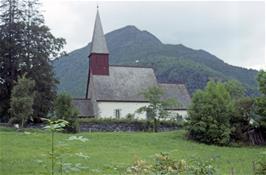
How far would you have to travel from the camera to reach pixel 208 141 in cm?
3734

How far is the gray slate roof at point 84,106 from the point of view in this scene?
197 feet

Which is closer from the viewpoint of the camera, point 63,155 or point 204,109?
point 63,155

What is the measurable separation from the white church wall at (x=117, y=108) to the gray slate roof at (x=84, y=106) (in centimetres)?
155

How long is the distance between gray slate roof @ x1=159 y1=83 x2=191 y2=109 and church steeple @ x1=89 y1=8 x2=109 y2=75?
758 centimetres

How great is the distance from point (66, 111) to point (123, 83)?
967 inches

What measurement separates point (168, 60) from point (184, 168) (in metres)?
98.1

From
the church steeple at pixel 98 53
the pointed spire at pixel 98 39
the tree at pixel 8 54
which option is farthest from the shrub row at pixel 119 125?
the pointed spire at pixel 98 39

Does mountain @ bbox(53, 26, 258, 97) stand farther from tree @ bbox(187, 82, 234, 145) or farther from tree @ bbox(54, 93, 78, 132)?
tree @ bbox(187, 82, 234, 145)

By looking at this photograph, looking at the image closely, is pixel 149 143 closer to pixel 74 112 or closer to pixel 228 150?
pixel 228 150

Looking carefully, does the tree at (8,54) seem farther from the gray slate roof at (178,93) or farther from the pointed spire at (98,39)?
the gray slate roof at (178,93)

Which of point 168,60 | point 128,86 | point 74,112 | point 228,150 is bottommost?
point 228,150

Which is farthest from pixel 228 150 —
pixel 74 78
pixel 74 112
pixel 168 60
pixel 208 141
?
pixel 74 78

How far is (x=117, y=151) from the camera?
28344mm

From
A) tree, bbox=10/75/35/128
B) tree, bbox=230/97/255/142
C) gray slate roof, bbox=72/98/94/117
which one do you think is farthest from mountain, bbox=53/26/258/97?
tree, bbox=230/97/255/142
